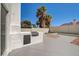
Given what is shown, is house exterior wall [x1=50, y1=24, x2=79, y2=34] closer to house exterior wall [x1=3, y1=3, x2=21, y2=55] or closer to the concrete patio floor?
the concrete patio floor

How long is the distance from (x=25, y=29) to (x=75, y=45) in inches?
39.6

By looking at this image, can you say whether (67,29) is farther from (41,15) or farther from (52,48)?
(41,15)

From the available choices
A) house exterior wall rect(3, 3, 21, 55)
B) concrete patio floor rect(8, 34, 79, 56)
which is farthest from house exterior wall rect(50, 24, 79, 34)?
house exterior wall rect(3, 3, 21, 55)

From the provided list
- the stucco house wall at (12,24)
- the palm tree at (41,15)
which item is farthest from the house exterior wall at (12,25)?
the palm tree at (41,15)

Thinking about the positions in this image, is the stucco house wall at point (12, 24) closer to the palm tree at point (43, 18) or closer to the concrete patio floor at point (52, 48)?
the concrete patio floor at point (52, 48)

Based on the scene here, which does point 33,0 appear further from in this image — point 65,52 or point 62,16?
point 65,52

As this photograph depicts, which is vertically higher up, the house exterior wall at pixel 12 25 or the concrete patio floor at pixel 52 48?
the house exterior wall at pixel 12 25

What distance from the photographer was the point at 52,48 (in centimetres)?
406

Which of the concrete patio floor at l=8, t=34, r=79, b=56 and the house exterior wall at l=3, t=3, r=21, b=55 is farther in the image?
the house exterior wall at l=3, t=3, r=21, b=55

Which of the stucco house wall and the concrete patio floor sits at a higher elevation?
the stucco house wall

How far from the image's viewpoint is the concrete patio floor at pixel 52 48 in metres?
3.95

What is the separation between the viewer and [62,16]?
405cm

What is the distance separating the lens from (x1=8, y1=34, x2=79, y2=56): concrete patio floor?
3.95 m

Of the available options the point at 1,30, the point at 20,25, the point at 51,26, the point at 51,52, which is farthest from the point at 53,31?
the point at 1,30
